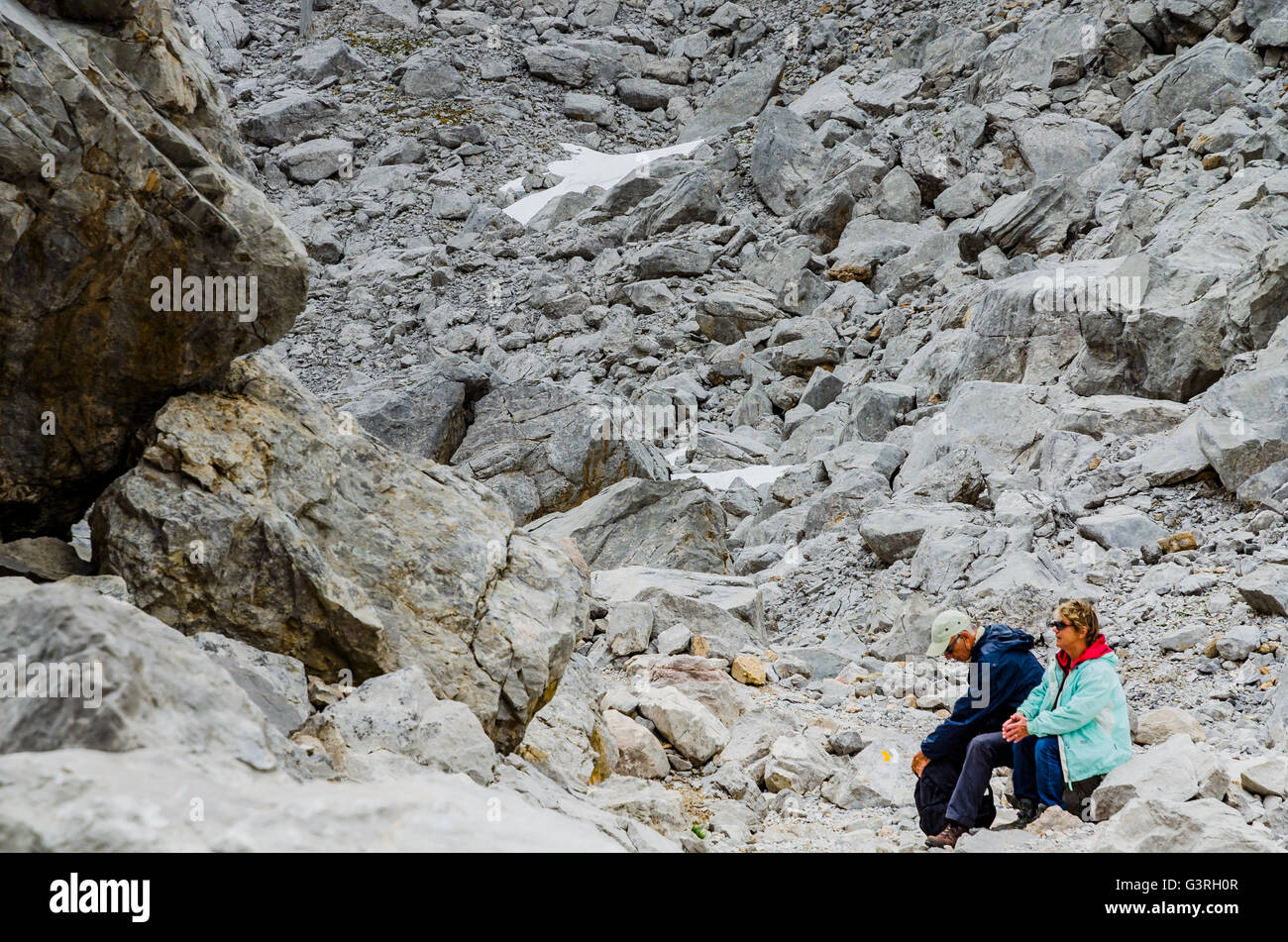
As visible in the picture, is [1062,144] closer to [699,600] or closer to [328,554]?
[699,600]

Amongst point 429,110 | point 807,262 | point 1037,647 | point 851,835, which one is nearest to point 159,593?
point 851,835

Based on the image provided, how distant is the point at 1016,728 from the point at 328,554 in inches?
199

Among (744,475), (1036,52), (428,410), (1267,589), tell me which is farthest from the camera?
(1036,52)

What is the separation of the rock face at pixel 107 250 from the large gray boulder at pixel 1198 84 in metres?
27.8

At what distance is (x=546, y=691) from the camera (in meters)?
7.40

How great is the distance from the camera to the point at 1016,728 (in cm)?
661

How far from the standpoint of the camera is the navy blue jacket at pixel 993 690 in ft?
23.0

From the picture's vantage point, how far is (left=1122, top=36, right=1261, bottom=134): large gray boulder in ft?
86.5

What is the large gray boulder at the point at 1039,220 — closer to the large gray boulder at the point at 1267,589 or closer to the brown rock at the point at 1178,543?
the brown rock at the point at 1178,543

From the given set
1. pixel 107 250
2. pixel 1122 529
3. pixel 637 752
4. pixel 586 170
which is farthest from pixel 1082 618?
pixel 586 170

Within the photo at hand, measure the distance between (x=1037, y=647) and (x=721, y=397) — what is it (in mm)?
18109

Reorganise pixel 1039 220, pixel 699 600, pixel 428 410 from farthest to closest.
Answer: pixel 1039 220
pixel 428 410
pixel 699 600

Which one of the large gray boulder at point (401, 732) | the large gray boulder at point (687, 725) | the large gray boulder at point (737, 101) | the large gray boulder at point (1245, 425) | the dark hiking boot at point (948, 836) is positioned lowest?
the dark hiking boot at point (948, 836)

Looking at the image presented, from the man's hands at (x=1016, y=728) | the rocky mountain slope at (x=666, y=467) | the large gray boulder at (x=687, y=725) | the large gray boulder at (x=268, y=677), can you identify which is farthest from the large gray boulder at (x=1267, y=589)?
the large gray boulder at (x=268, y=677)
